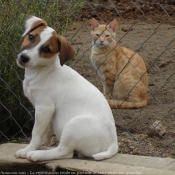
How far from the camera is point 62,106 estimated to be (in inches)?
150

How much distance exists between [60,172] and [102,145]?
0.33 metres

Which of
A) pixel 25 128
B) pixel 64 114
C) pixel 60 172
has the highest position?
pixel 64 114

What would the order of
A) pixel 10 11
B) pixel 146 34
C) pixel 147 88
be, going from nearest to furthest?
pixel 10 11 → pixel 147 88 → pixel 146 34

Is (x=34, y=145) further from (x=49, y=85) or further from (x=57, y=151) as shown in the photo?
(x=49, y=85)

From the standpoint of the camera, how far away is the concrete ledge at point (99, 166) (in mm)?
3617

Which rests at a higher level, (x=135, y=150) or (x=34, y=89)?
(x=34, y=89)

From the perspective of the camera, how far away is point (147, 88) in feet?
21.7

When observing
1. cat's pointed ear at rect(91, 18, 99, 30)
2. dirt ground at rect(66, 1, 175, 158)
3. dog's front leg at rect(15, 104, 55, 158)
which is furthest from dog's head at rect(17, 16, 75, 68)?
cat's pointed ear at rect(91, 18, 99, 30)

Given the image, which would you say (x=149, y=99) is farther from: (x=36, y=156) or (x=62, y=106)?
(x=36, y=156)

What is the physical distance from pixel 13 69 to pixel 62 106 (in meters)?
1.25

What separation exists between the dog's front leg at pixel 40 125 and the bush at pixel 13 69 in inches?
38.0

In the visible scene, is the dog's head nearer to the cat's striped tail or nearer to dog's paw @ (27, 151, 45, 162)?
dog's paw @ (27, 151, 45, 162)

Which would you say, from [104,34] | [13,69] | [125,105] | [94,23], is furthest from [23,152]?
[94,23]

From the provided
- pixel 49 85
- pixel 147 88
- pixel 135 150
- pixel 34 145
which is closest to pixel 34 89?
pixel 49 85
